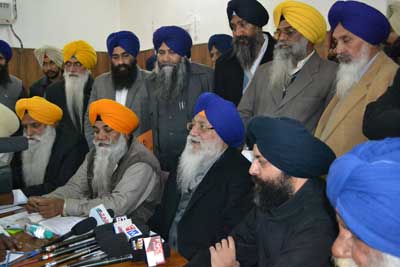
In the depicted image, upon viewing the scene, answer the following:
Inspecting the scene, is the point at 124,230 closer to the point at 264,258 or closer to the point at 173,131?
the point at 264,258

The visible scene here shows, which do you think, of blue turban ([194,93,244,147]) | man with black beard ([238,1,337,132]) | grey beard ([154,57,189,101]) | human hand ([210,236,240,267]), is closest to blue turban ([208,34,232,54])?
grey beard ([154,57,189,101])

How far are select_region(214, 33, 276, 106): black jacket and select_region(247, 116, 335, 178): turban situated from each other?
1687mm

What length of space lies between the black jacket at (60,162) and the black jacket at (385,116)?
2.54 metres

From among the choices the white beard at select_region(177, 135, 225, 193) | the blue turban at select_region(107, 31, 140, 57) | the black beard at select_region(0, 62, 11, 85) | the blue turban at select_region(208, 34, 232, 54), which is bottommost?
the white beard at select_region(177, 135, 225, 193)

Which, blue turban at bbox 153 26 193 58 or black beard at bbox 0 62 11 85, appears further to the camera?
black beard at bbox 0 62 11 85

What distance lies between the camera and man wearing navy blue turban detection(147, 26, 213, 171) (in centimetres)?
378

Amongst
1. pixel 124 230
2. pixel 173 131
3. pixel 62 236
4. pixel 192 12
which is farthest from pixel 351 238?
pixel 192 12

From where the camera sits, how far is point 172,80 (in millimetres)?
3889

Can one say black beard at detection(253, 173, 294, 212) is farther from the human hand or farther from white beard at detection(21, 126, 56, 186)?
white beard at detection(21, 126, 56, 186)

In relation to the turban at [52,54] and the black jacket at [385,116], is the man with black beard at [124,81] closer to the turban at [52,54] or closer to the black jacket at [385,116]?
the turban at [52,54]

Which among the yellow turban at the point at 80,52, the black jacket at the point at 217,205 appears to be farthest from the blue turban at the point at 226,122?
the yellow turban at the point at 80,52

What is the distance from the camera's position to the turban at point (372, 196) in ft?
3.56

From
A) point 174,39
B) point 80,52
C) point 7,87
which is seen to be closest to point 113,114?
point 174,39

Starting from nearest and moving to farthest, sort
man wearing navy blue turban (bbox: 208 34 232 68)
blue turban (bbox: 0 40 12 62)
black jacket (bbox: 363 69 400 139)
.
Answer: black jacket (bbox: 363 69 400 139) → blue turban (bbox: 0 40 12 62) → man wearing navy blue turban (bbox: 208 34 232 68)
